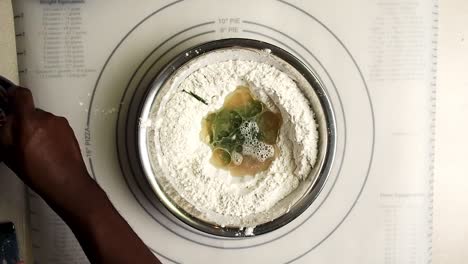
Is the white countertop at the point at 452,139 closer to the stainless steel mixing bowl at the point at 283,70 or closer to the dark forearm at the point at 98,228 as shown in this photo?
the stainless steel mixing bowl at the point at 283,70

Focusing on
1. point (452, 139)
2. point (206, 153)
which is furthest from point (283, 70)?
point (452, 139)

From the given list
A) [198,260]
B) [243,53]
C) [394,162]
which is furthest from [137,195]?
[394,162]

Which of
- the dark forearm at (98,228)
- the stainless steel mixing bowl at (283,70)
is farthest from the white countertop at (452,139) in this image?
the dark forearm at (98,228)

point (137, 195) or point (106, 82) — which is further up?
point (106, 82)

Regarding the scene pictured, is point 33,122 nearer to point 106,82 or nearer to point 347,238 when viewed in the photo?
point 106,82

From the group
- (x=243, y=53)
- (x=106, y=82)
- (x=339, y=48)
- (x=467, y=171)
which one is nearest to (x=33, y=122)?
(x=106, y=82)

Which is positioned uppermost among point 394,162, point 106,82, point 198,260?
point 106,82

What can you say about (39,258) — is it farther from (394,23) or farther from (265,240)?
(394,23)
